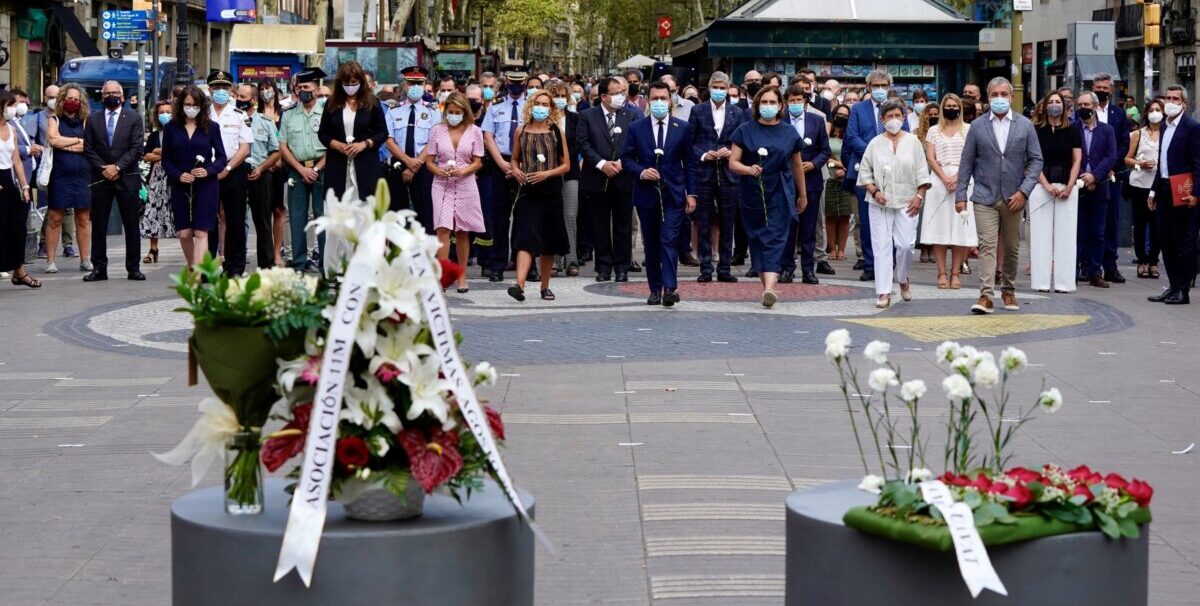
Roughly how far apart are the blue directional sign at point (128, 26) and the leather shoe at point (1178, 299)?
1928cm

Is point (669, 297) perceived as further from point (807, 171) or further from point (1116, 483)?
point (1116, 483)

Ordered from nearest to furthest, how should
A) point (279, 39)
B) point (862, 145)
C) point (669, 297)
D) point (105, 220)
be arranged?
1. point (669, 297)
2. point (105, 220)
3. point (862, 145)
4. point (279, 39)

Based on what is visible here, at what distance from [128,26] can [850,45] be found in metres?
11.6

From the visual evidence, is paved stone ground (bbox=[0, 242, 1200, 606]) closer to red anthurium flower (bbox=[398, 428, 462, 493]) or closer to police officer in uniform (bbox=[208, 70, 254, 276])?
police officer in uniform (bbox=[208, 70, 254, 276])

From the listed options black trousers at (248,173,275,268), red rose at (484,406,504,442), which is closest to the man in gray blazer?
black trousers at (248,173,275,268)

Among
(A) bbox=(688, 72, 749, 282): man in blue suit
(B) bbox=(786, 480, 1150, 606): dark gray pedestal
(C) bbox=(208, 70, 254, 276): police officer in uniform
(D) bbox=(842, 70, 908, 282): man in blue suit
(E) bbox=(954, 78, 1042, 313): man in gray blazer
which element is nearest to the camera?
(B) bbox=(786, 480, 1150, 606): dark gray pedestal

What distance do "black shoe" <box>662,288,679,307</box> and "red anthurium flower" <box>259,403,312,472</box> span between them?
11.3 meters

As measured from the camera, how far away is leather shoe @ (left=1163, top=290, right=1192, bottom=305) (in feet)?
55.3

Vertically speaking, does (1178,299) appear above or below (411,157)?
below

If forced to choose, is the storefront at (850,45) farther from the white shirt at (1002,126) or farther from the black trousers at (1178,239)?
the white shirt at (1002,126)

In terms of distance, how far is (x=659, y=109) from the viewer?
16562 mm

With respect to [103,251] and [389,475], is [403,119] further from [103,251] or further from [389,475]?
[389,475]

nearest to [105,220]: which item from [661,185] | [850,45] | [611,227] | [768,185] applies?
[611,227]

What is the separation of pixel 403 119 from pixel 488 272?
1740 millimetres
